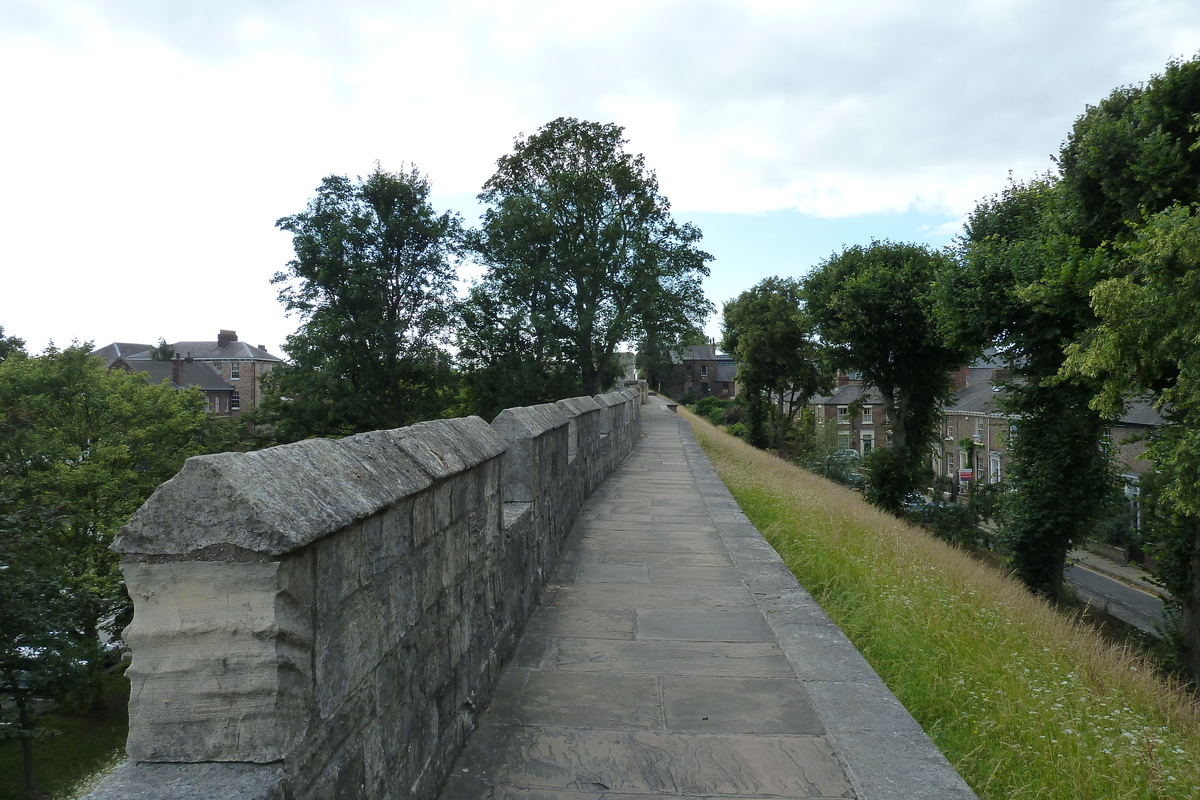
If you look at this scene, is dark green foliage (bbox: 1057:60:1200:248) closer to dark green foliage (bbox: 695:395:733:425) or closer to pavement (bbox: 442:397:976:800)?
pavement (bbox: 442:397:976:800)

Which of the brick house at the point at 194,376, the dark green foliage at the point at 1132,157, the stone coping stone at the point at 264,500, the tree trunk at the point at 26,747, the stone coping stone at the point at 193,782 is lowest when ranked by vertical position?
the tree trunk at the point at 26,747

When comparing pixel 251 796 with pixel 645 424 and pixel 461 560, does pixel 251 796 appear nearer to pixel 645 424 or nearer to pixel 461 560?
pixel 461 560

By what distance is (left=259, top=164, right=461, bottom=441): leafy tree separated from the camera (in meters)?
29.5

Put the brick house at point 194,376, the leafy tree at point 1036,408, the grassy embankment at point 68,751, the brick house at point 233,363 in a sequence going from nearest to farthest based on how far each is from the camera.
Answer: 1. the leafy tree at point 1036,408
2. the grassy embankment at point 68,751
3. the brick house at point 194,376
4. the brick house at point 233,363

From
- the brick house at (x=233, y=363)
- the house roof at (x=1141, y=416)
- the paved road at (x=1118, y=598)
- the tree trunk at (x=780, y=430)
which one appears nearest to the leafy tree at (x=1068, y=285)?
→ the paved road at (x=1118, y=598)

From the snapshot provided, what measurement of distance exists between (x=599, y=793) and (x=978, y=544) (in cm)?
2443

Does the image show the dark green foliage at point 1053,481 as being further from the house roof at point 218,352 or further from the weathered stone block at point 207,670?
the house roof at point 218,352

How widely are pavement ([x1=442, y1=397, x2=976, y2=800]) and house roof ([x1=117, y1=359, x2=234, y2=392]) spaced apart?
193 ft

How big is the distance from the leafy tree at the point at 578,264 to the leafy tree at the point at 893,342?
8377 millimetres

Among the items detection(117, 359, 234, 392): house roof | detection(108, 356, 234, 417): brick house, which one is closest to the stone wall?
detection(108, 356, 234, 417): brick house

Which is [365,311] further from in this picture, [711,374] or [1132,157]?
[711,374]

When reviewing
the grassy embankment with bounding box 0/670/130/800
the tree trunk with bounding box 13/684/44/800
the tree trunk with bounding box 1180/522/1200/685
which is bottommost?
the grassy embankment with bounding box 0/670/130/800

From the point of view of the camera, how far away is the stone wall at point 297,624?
5.19ft

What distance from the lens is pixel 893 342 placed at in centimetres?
2402
